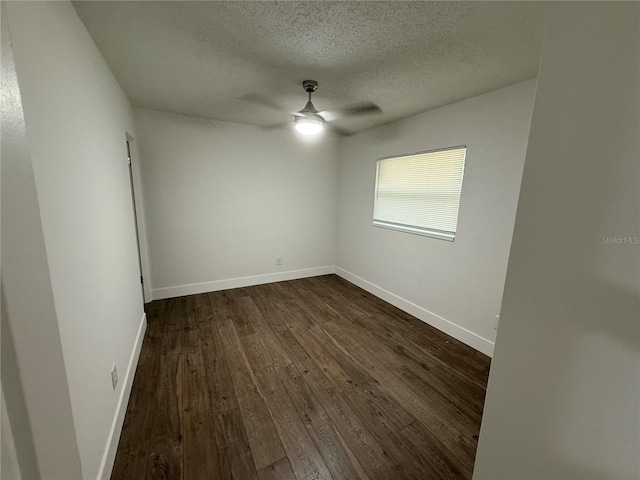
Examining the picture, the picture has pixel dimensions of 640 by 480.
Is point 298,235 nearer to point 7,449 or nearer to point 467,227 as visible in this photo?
point 467,227

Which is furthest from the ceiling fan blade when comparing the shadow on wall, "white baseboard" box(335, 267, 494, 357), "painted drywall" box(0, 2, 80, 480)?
"white baseboard" box(335, 267, 494, 357)

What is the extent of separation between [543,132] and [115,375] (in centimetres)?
241

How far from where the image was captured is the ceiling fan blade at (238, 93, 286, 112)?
2.53 meters

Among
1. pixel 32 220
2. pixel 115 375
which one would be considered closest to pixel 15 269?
pixel 32 220

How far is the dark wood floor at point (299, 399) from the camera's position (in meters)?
1.45

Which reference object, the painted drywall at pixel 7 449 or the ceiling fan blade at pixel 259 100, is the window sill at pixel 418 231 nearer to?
the ceiling fan blade at pixel 259 100

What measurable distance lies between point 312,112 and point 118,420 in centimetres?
260

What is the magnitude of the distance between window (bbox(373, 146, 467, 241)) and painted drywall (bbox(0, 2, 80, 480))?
2959mm

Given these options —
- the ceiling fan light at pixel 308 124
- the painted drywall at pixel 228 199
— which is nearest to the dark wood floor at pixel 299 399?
the painted drywall at pixel 228 199

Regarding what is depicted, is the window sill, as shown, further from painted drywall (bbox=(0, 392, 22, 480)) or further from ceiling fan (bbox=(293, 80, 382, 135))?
painted drywall (bbox=(0, 392, 22, 480))

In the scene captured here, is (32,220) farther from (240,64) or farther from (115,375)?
(240,64)

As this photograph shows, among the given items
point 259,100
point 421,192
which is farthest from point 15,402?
point 421,192

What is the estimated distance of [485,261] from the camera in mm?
2449

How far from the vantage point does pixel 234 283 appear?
3.99 m
